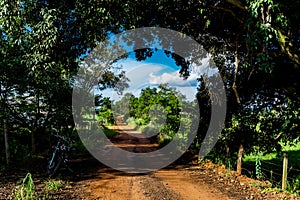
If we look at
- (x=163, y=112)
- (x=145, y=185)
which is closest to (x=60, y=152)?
(x=145, y=185)

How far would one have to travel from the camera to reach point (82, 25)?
738 cm

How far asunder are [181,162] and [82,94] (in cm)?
651

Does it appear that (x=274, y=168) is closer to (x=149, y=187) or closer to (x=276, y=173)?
(x=276, y=173)

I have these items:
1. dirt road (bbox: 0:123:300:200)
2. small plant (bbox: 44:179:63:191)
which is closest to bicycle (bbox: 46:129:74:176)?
dirt road (bbox: 0:123:300:200)

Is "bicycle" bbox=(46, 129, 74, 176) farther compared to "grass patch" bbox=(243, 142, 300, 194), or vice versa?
"bicycle" bbox=(46, 129, 74, 176)

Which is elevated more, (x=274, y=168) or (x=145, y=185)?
(x=145, y=185)

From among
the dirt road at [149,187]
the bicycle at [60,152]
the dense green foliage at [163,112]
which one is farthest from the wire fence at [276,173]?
the bicycle at [60,152]

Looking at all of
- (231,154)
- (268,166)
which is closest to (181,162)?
(231,154)

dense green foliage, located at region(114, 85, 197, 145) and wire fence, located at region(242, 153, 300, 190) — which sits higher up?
dense green foliage, located at region(114, 85, 197, 145)

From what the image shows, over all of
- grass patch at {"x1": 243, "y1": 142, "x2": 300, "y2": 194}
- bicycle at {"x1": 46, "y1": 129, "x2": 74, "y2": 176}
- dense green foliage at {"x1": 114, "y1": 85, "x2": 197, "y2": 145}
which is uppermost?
dense green foliage at {"x1": 114, "y1": 85, "x2": 197, "y2": 145}

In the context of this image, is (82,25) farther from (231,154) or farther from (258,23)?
(231,154)

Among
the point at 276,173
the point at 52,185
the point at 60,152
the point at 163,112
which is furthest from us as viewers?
the point at 163,112

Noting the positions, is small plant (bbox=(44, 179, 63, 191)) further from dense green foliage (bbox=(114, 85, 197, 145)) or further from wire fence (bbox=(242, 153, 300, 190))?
dense green foliage (bbox=(114, 85, 197, 145))

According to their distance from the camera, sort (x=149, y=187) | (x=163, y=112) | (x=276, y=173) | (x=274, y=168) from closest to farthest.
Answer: (x=149, y=187) < (x=276, y=173) < (x=274, y=168) < (x=163, y=112)
